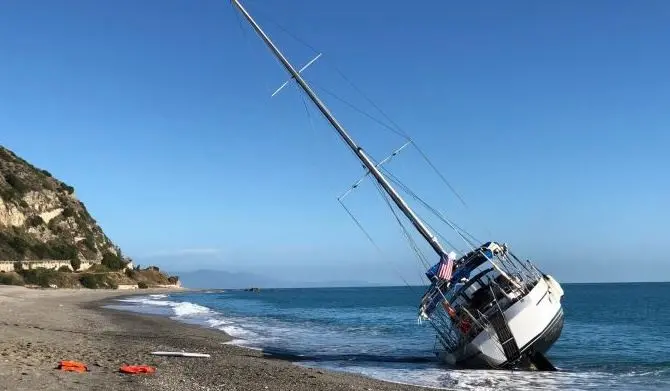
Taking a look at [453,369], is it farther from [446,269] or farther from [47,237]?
[47,237]

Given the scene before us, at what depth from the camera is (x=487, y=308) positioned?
2412cm

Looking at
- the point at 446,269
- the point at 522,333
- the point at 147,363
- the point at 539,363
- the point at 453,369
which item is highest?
the point at 446,269

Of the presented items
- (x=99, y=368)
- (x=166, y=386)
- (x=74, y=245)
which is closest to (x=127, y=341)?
(x=99, y=368)

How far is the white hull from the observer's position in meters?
22.9

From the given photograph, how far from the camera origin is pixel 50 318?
113 ft

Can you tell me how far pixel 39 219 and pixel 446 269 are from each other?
275 ft

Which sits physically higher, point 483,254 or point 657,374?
point 483,254

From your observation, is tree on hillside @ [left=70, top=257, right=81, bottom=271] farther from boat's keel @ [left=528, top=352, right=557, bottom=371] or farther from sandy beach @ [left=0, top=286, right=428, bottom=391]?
boat's keel @ [left=528, top=352, right=557, bottom=371]

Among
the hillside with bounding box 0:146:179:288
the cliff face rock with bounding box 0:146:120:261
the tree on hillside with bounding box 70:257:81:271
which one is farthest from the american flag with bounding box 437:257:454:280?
the tree on hillside with bounding box 70:257:81:271

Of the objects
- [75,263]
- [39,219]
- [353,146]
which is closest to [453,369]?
[353,146]

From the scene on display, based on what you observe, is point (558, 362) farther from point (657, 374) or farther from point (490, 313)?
point (490, 313)

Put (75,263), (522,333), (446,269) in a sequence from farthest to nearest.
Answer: (75,263)
(446,269)
(522,333)

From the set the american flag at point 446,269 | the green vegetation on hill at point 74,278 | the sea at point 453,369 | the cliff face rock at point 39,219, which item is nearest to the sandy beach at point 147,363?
the sea at point 453,369

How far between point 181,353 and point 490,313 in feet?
38.0
